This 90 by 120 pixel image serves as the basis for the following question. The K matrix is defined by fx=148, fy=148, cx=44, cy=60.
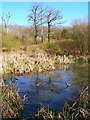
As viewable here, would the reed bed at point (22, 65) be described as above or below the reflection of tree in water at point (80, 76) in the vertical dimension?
above

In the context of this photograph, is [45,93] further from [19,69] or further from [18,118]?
[19,69]

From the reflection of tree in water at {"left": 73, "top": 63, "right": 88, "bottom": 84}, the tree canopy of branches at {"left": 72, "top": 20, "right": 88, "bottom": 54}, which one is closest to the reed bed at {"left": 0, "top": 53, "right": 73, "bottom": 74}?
the reflection of tree in water at {"left": 73, "top": 63, "right": 88, "bottom": 84}

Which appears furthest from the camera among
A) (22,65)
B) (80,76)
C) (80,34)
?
(80,34)

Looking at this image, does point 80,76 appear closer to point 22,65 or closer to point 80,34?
point 22,65

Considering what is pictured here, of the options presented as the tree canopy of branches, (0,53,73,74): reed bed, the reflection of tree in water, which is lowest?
the reflection of tree in water

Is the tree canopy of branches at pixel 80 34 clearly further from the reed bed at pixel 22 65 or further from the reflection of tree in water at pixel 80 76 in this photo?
the reed bed at pixel 22 65

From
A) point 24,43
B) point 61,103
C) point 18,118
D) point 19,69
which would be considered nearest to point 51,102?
point 61,103

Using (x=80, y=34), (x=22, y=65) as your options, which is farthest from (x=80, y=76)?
(x=80, y=34)

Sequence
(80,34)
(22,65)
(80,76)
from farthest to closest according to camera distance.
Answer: (80,34), (22,65), (80,76)

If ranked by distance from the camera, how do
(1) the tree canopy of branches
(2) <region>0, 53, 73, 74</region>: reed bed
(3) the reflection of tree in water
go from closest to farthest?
(3) the reflection of tree in water
(2) <region>0, 53, 73, 74</region>: reed bed
(1) the tree canopy of branches

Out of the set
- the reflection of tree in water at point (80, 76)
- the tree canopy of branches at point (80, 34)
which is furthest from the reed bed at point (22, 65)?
the tree canopy of branches at point (80, 34)

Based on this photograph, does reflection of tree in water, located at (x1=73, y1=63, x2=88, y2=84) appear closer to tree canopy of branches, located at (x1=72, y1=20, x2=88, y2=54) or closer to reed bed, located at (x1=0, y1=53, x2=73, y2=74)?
reed bed, located at (x1=0, y1=53, x2=73, y2=74)

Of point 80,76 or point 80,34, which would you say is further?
point 80,34

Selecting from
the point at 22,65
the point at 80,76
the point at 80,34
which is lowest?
the point at 80,76
